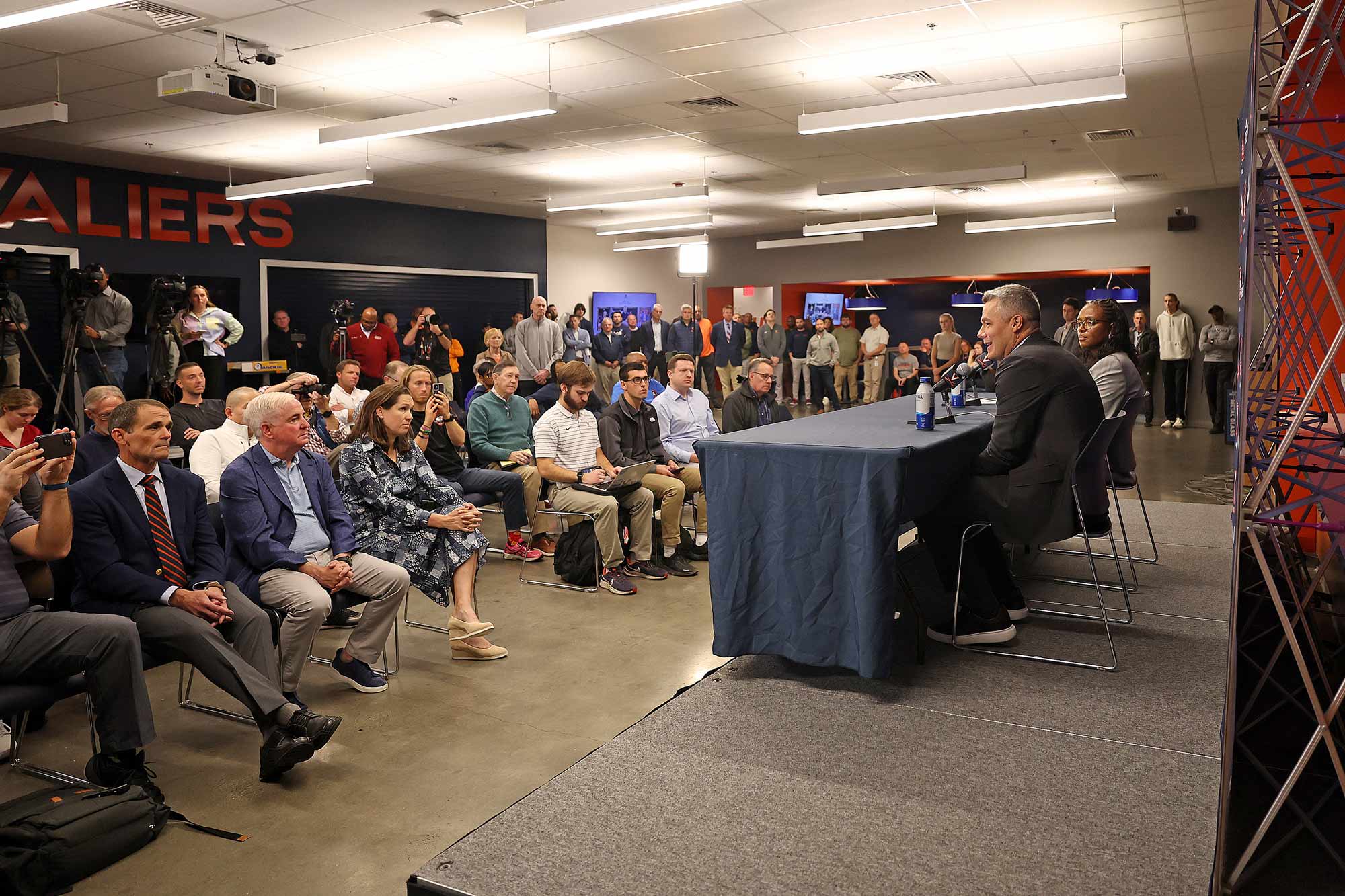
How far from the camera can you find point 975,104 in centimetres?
621

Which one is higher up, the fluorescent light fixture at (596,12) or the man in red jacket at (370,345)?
the fluorescent light fixture at (596,12)

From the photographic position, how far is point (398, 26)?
5492mm

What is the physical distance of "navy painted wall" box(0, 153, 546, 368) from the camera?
9.48 metres

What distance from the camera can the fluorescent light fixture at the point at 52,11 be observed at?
414 centimetres

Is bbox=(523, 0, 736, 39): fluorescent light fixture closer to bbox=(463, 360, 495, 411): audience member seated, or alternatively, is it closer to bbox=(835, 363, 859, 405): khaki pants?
bbox=(463, 360, 495, 411): audience member seated

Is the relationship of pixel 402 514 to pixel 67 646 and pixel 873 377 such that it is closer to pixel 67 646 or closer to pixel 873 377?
pixel 67 646

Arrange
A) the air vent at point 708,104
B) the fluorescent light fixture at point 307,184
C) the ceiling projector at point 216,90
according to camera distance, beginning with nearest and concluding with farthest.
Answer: the ceiling projector at point 216,90
the air vent at point 708,104
the fluorescent light fixture at point 307,184

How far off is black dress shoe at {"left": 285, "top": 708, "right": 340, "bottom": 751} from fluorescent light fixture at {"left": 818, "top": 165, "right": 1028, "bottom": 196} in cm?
730

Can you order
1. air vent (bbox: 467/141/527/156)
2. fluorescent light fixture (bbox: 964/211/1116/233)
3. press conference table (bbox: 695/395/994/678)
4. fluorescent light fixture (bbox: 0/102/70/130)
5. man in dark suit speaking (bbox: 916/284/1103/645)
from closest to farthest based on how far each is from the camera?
1. press conference table (bbox: 695/395/994/678)
2. man in dark suit speaking (bbox: 916/284/1103/645)
3. fluorescent light fixture (bbox: 0/102/70/130)
4. air vent (bbox: 467/141/527/156)
5. fluorescent light fixture (bbox: 964/211/1116/233)

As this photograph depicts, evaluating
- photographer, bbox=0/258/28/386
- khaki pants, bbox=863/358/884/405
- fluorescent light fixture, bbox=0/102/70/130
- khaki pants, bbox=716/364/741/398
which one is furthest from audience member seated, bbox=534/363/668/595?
khaki pants, bbox=863/358/884/405

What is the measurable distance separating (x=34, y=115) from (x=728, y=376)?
35.5ft

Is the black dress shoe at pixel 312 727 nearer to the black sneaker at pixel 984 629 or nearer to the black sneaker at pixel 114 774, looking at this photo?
the black sneaker at pixel 114 774

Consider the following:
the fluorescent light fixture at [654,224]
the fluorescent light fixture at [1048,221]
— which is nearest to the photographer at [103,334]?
the fluorescent light fixture at [654,224]

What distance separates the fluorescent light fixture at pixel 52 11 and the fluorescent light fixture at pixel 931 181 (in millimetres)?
6397
